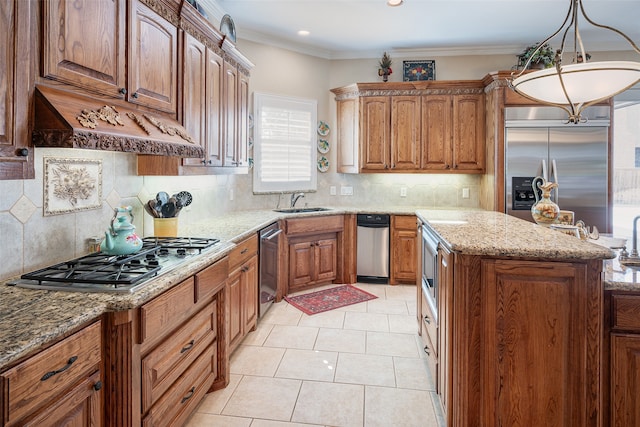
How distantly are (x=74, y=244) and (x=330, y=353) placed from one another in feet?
5.99

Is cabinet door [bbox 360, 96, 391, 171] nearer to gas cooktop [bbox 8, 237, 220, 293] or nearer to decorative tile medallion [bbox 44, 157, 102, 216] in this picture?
gas cooktop [bbox 8, 237, 220, 293]

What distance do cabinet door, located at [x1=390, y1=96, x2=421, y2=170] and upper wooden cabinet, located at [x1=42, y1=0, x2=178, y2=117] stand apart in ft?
9.93

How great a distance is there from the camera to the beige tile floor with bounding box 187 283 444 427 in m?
2.09

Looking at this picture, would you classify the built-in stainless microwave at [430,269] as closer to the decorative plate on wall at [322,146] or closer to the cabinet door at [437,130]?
the cabinet door at [437,130]

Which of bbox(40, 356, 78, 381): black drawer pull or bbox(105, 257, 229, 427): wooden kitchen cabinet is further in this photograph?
bbox(105, 257, 229, 427): wooden kitchen cabinet

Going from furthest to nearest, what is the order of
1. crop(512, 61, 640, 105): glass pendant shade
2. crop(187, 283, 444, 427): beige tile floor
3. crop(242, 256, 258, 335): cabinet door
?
crop(242, 256, 258, 335): cabinet door, crop(187, 283, 444, 427): beige tile floor, crop(512, 61, 640, 105): glass pendant shade

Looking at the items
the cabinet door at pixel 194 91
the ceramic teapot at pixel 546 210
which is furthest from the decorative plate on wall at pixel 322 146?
the ceramic teapot at pixel 546 210

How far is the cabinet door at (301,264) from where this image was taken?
4156 mm

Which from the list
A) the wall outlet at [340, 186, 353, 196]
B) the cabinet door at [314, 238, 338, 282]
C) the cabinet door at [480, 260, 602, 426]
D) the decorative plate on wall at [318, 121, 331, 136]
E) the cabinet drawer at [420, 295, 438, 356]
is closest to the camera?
the cabinet door at [480, 260, 602, 426]

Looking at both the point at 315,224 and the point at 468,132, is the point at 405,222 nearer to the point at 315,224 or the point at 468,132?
the point at 315,224

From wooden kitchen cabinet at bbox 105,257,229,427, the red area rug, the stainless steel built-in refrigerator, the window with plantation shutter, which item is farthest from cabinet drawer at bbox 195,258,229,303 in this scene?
the stainless steel built-in refrigerator

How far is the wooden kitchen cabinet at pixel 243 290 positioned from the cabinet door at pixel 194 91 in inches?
28.5

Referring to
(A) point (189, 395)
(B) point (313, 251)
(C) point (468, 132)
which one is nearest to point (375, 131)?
(C) point (468, 132)

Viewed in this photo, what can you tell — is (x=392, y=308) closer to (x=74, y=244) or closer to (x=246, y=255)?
(x=246, y=255)
